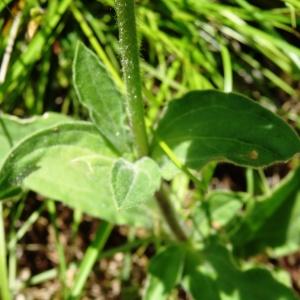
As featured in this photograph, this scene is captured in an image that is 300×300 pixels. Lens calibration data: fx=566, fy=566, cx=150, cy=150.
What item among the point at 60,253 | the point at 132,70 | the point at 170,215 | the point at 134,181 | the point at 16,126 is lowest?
the point at 60,253

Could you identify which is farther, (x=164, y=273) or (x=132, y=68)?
(x=164, y=273)

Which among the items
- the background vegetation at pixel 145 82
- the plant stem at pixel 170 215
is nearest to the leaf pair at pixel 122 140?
the plant stem at pixel 170 215

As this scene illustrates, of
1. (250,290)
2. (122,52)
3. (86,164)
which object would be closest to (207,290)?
(250,290)

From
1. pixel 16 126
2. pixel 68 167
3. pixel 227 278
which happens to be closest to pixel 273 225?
pixel 227 278

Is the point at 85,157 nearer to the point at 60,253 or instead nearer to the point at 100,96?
the point at 100,96

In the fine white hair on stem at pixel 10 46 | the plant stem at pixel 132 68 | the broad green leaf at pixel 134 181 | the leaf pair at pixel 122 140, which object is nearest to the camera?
the plant stem at pixel 132 68

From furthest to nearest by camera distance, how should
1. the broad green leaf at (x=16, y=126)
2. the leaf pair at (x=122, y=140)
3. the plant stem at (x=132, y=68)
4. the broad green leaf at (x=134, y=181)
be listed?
the broad green leaf at (x=16, y=126) < the leaf pair at (x=122, y=140) < the broad green leaf at (x=134, y=181) < the plant stem at (x=132, y=68)

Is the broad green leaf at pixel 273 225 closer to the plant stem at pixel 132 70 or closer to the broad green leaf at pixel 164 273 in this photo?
the broad green leaf at pixel 164 273
